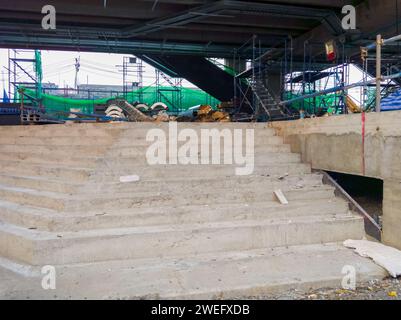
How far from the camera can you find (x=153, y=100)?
19.1 metres

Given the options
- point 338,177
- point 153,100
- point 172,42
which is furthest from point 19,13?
point 338,177

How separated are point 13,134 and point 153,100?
12.4 meters

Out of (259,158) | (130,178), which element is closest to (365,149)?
(259,158)

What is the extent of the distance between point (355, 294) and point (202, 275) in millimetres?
1455

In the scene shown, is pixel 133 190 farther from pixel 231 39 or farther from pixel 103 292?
pixel 231 39

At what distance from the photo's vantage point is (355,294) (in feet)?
10.9

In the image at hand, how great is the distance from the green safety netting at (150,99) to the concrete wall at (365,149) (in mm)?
12565

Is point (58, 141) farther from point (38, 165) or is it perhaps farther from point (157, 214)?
point (157, 214)

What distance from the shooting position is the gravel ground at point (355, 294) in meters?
3.25

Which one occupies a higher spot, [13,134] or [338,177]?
[13,134]

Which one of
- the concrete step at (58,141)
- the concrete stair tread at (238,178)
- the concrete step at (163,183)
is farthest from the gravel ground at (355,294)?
the concrete step at (58,141)

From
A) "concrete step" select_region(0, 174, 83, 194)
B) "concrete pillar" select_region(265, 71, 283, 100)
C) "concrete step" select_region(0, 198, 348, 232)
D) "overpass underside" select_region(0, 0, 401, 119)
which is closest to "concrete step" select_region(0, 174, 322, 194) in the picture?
"concrete step" select_region(0, 174, 83, 194)

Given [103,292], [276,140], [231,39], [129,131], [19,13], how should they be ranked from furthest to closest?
1. [231,39]
2. [19,13]
3. [276,140]
4. [129,131]
5. [103,292]

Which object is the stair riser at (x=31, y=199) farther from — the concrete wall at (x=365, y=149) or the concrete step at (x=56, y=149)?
the concrete wall at (x=365, y=149)
